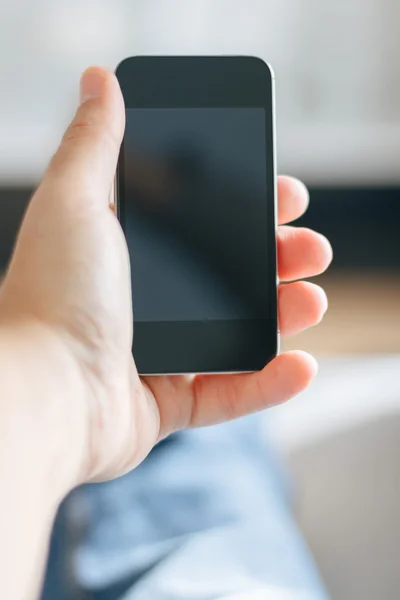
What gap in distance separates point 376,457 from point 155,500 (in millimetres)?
258

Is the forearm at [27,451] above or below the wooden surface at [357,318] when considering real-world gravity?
Result: above

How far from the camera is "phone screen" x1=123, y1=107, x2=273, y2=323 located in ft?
1.65

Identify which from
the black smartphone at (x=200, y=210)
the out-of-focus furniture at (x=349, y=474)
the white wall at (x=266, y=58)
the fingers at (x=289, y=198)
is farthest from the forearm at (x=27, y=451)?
the white wall at (x=266, y=58)

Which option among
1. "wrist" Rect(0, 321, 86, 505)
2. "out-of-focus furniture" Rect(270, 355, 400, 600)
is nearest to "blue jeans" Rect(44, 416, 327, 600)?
"out-of-focus furniture" Rect(270, 355, 400, 600)

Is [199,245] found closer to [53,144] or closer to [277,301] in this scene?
[277,301]

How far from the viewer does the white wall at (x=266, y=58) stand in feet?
2.70

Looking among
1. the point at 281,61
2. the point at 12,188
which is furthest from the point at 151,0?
the point at 12,188

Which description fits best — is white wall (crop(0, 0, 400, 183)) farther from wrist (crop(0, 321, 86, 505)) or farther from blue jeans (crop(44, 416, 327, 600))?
wrist (crop(0, 321, 86, 505))

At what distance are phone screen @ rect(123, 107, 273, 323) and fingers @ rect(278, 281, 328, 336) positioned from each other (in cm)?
2

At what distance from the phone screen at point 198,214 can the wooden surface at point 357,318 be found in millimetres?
333

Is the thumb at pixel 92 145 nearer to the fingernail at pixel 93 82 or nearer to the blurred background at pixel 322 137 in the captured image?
the fingernail at pixel 93 82

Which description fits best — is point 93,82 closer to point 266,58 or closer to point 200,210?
point 200,210

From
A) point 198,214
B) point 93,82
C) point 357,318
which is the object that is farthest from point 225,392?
point 357,318

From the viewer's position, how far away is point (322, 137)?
0.86 m
